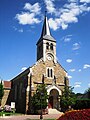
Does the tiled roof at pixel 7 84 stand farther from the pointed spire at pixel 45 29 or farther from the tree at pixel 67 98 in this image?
the tree at pixel 67 98

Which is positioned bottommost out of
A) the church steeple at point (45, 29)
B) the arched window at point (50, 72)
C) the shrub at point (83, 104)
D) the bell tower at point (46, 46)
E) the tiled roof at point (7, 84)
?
the shrub at point (83, 104)

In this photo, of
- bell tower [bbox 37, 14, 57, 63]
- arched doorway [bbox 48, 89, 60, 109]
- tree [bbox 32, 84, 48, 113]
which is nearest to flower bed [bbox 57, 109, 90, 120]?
tree [bbox 32, 84, 48, 113]

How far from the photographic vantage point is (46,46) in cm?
4272

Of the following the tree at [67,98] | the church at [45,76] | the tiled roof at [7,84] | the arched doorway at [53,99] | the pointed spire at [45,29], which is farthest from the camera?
the tiled roof at [7,84]

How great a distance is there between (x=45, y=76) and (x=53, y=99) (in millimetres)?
5039

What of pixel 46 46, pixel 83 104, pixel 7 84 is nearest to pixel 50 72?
pixel 46 46

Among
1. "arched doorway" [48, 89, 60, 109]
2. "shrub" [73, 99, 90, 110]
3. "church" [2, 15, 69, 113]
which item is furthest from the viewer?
"arched doorway" [48, 89, 60, 109]

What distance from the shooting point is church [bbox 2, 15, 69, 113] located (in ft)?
123

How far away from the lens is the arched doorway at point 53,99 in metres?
38.8

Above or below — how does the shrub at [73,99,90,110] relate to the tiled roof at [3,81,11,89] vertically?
below

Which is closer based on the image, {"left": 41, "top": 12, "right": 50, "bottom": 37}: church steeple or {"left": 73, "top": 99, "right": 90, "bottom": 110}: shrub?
{"left": 73, "top": 99, "right": 90, "bottom": 110}: shrub

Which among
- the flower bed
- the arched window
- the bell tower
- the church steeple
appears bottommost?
the flower bed

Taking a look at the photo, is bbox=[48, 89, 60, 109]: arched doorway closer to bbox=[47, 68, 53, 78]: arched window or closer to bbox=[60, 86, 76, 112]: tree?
bbox=[60, 86, 76, 112]: tree

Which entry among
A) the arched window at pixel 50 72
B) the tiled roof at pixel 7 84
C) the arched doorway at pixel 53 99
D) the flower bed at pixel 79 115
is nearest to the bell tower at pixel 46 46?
the arched window at pixel 50 72
